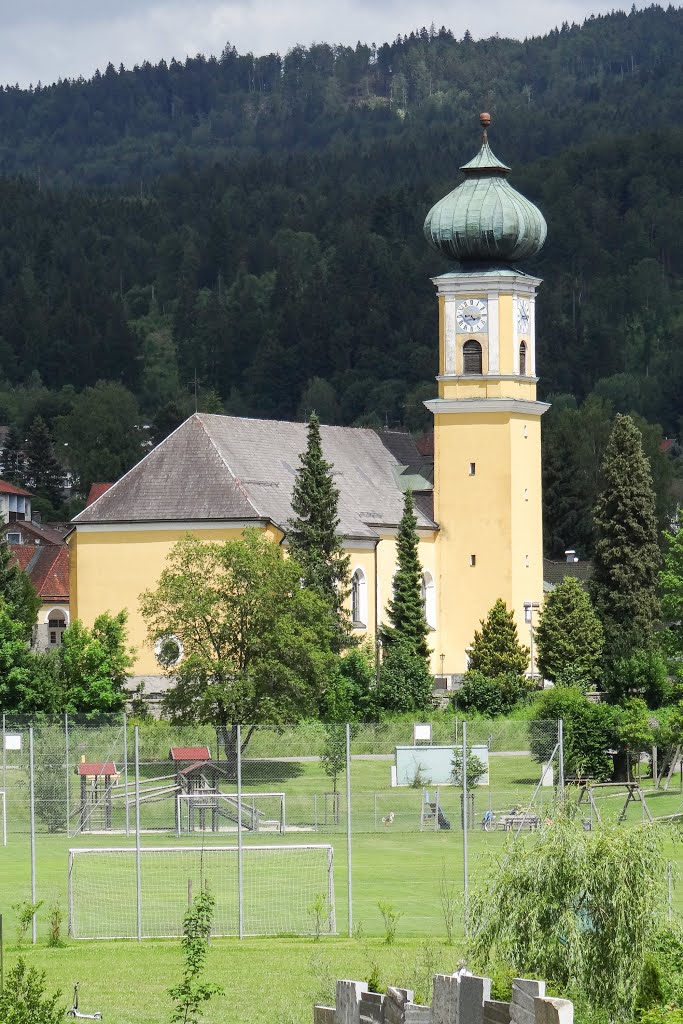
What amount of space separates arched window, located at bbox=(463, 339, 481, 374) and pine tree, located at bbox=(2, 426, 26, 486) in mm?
79141

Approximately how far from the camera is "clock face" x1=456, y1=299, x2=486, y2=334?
73.9 m

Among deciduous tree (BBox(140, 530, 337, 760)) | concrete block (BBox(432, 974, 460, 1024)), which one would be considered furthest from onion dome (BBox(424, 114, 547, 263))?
concrete block (BBox(432, 974, 460, 1024))

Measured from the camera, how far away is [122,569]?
6850cm

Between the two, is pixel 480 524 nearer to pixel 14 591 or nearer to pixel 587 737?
pixel 14 591

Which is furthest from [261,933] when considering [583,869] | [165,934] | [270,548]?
[270,548]

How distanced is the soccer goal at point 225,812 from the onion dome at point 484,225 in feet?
124

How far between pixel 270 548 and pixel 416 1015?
4053 centimetres

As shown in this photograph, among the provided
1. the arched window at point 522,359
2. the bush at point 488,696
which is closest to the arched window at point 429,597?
the arched window at point 522,359

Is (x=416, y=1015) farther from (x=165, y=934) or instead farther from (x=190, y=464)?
(x=190, y=464)

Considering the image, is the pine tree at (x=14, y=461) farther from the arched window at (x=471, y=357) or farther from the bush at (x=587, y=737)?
the bush at (x=587, y=737)

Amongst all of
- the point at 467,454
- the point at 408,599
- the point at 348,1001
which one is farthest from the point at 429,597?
the point at 348,1001

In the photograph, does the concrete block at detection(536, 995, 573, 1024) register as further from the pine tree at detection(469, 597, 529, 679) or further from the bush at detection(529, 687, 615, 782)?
the pine tree at detection(469, 597, 529, 679)

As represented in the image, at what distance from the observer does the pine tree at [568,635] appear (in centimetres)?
6594

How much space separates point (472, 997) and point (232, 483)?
5212 centimetres
